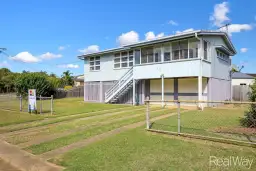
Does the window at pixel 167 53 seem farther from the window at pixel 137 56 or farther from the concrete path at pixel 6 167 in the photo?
the concrete path at pixel 6 167

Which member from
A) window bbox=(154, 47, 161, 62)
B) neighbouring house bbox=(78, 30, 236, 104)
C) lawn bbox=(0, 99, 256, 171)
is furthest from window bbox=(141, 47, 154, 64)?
lawn bbox=(0, 99, 256, 171)

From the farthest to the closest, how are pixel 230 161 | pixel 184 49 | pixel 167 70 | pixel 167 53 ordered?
pixel 167 53 → pixel 167 70 → pixel 184 49 → pixel 230 161

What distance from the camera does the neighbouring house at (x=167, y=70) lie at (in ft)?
45.2

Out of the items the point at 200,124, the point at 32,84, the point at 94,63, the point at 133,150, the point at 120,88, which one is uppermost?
the point at 94,63

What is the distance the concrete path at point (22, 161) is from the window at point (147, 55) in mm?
12686

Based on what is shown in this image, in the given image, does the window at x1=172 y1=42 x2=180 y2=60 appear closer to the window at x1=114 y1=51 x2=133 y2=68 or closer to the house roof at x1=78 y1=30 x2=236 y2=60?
the house roof at x1=78 y1=30 x2=236 y2=60

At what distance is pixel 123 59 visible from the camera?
19.2m

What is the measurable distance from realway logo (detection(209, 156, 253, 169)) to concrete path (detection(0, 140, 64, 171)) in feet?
10.9

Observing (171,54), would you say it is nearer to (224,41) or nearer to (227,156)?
(224,41)

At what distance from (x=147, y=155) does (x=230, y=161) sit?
1842 mm

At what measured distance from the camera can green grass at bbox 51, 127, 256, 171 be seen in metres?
3.77

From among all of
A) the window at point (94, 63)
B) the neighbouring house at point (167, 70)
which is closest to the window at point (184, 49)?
the neighbouring house at point (167, 70)

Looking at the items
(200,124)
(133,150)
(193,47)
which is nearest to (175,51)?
(193,47)

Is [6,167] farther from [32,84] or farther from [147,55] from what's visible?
[32,84]
